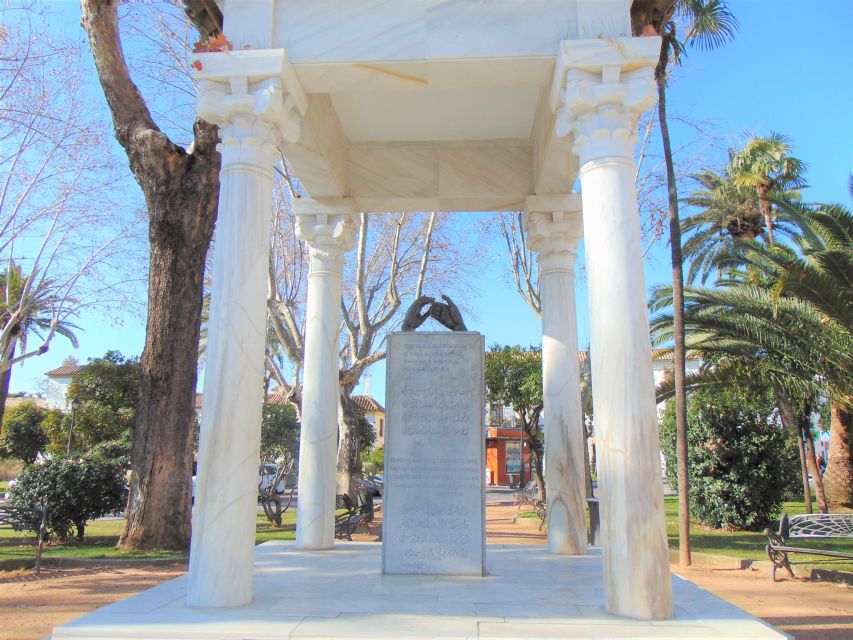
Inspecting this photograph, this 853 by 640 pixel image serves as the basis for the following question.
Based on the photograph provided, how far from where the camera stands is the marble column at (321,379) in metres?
7.81

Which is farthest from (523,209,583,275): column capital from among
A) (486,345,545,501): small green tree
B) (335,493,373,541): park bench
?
(486,345,545,501): small green tree

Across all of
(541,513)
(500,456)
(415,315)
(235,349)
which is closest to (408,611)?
(235,349)

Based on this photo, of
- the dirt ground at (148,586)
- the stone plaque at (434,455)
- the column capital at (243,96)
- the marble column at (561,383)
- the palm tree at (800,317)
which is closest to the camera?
the column capital at (243,96)

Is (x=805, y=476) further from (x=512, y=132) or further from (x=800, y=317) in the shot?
(x=512, y=132)

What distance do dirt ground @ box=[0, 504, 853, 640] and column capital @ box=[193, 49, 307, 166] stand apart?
5.08 m

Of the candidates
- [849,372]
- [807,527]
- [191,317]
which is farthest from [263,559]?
[849,372]

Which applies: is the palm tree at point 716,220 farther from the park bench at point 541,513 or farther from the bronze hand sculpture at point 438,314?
the bronze hand sculpture at point 438,314

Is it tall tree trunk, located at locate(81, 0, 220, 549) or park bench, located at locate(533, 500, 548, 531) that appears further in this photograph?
park bench, located at locate(533, 500, 548, 531)

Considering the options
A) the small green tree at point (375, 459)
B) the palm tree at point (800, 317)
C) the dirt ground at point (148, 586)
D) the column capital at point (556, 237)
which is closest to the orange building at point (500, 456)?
the small green tree at point (375, 459)

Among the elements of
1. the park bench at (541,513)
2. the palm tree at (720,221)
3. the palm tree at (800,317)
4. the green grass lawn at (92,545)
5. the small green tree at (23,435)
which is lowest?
the green grass lawn at (92,545)

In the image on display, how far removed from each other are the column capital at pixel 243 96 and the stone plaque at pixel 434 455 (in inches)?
95.8

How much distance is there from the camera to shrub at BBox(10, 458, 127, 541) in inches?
516

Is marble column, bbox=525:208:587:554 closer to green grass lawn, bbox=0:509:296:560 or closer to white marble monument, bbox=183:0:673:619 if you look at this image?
white marble monument, bbox=183:0:673:619

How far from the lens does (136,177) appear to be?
12117mm
